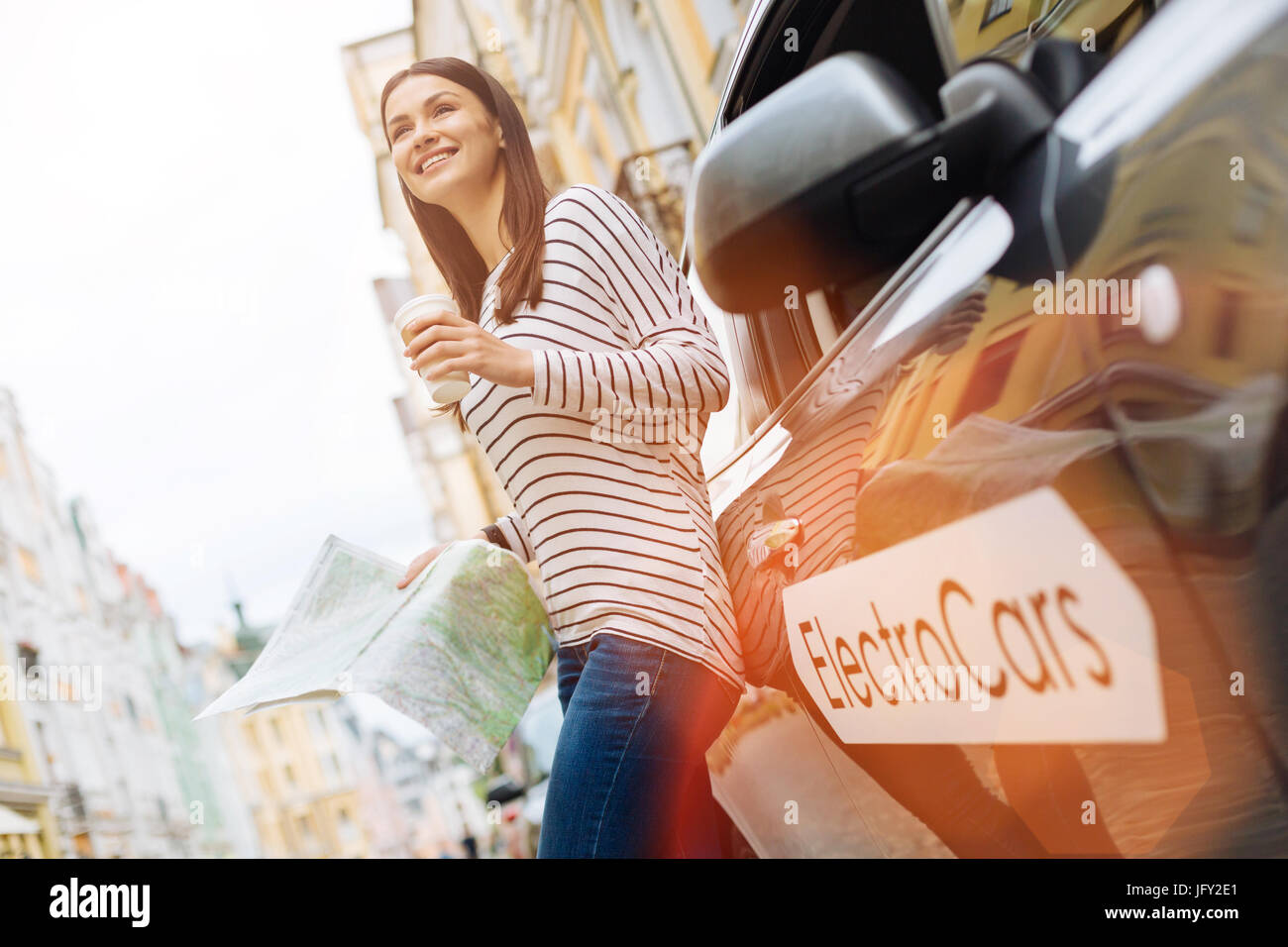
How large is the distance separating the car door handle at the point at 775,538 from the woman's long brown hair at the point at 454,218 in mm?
444

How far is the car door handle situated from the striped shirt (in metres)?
0.06

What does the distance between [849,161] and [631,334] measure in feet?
1.46

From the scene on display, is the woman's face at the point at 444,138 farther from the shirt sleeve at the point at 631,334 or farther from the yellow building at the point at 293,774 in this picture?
the yellow building at the point at 293,774

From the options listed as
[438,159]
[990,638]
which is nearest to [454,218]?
[438,159]

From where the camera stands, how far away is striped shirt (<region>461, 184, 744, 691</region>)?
4.45 ft

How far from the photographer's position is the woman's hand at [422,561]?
5.39ft

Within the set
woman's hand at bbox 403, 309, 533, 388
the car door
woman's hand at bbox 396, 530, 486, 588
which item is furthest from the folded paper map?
the car door

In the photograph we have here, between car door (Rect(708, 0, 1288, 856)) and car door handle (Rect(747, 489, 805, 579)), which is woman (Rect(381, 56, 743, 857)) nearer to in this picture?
car door handle (Rect(747, 489, 805, 579))

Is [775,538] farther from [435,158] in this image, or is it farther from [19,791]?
[19,791]

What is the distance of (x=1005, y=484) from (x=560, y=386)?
52 centimetres

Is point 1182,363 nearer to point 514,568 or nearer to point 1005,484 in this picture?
point 1005,484

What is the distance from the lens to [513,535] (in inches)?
62.6

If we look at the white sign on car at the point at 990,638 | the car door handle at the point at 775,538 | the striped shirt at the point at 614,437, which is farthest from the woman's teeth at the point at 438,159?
the white sign on car at the point at 990,638

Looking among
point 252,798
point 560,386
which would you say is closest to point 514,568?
point 560,386
